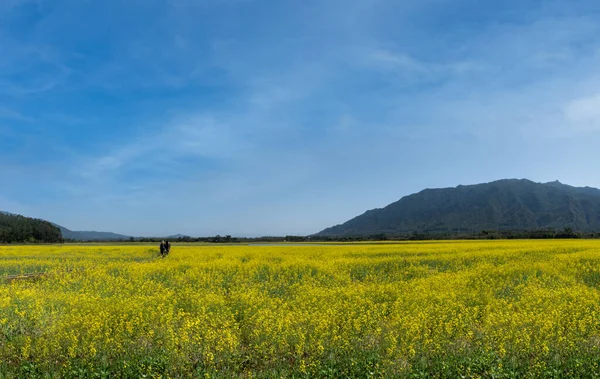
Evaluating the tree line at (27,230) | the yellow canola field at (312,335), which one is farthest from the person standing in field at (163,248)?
the tree line at (27,230)

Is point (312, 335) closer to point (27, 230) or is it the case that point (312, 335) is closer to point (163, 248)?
point (163, 248)

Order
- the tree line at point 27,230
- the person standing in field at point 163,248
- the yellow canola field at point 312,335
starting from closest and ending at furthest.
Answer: the yellow canola field at point 312,335
the person standing in field at point 163,248
the tree line at point 27,230

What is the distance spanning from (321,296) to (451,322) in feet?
13.8

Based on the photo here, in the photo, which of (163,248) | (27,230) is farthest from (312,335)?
(27,230)

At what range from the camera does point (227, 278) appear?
18.6 m

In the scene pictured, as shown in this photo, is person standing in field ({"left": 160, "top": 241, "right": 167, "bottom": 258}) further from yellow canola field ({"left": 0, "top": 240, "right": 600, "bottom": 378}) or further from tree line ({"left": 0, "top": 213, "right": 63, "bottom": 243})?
tree line ({"left": 0, "top": 213, "right": 63, "bottom": 243})

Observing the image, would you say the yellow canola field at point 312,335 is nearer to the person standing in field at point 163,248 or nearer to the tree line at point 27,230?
the person standing in field at point 163,248

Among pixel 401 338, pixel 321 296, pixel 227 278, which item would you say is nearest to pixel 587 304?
pixel 401 338

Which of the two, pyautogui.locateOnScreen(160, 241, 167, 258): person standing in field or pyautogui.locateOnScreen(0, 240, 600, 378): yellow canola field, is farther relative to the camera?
pyautogui.locateOnScreen(160, 241, 167, 258): person standing in field

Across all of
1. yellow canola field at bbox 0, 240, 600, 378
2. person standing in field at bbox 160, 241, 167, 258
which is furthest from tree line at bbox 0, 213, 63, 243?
yellow canola field at bbox 0, 240, 600, 378

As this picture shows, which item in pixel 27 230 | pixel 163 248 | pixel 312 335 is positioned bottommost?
pixel 312 335

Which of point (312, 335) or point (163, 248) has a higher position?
point (163, 248)

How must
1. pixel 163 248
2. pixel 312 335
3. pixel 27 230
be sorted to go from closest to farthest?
pixel 312 335 < pixel 163 248 < pixel 27 230

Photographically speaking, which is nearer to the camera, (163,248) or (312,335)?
(312,335)
